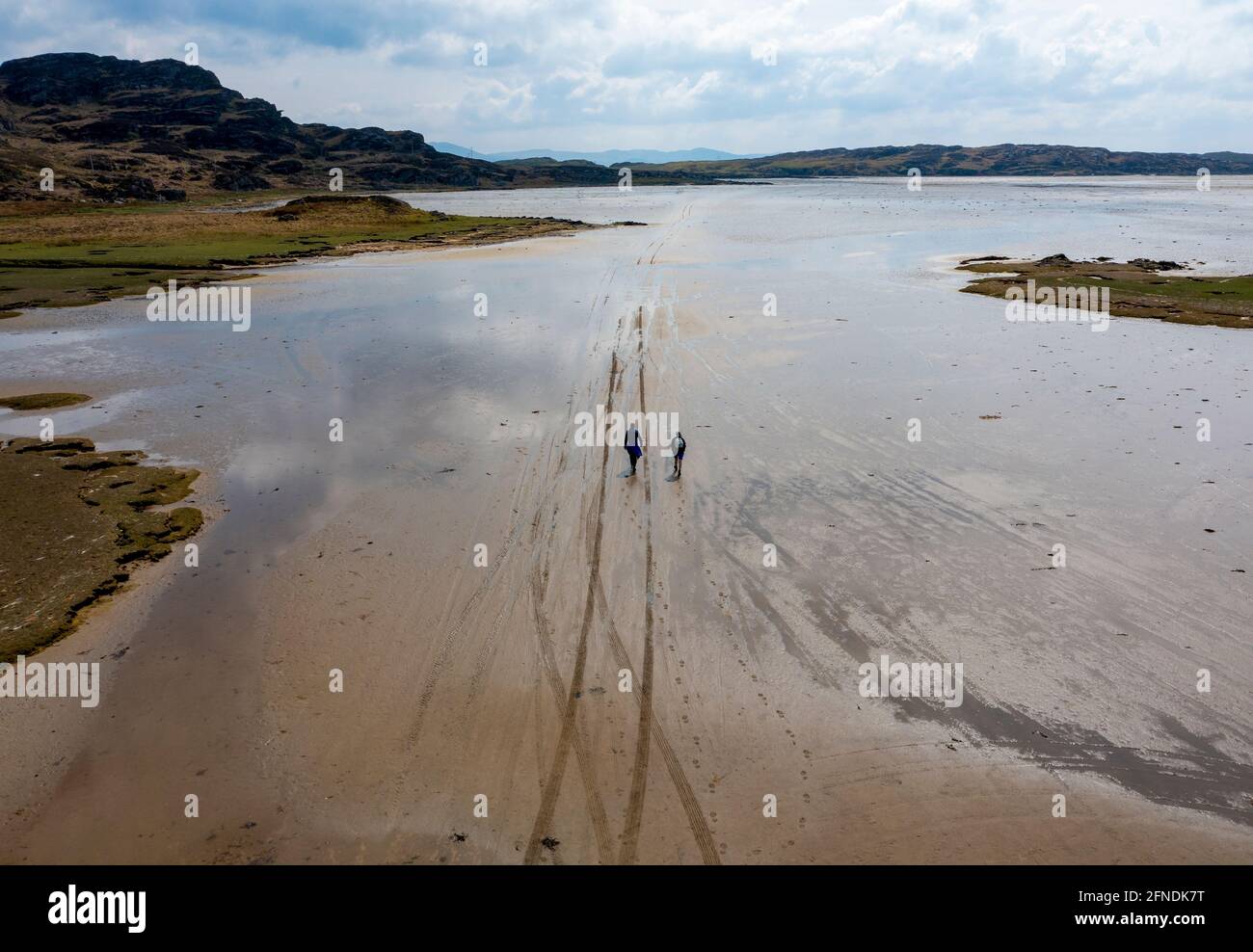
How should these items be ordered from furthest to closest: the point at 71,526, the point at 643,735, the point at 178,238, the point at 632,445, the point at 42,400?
1. the point at 178,238
2. the point at 42,400
3. the point at 632,445
4. the point at 71,526
5. the point at 643,735

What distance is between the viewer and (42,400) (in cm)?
2695

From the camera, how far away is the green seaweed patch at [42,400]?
26.4 metres

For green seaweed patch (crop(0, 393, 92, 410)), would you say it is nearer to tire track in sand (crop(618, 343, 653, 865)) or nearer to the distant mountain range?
tire track in sand (crop(618, 343, 653, 865))

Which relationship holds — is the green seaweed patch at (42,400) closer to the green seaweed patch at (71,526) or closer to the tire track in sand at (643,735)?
the green seaweed patch at (71,526)

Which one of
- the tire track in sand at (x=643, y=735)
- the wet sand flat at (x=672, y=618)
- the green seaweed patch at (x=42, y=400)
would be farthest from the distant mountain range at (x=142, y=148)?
the tire track in sand at (x=643, y=735)

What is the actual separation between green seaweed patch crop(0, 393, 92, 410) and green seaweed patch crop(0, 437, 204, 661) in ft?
15.0

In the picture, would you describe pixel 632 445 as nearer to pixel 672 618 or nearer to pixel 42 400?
pixel 672 618

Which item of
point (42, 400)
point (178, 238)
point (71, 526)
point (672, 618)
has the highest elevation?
point (178, 238)

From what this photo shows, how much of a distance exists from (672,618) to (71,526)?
14.5m

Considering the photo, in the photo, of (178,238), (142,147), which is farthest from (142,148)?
(178,238)

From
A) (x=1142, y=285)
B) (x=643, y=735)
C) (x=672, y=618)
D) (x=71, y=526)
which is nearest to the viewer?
(x=643, y=735)

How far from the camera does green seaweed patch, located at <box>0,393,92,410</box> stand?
26438 millimetres

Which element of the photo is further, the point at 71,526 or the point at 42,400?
the point at 42,400

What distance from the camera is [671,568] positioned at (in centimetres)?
1549
